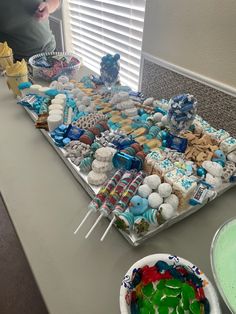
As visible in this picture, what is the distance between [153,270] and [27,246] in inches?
10.0

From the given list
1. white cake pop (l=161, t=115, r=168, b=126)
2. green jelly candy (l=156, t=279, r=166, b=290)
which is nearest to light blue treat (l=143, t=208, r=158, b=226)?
green jelly candy (l=156, t=279, r=166, b=290)

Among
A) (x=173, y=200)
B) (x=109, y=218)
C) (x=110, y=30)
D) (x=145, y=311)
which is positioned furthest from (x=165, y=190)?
(x=110, y=30)

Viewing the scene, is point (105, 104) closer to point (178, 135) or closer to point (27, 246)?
point (178, 135)

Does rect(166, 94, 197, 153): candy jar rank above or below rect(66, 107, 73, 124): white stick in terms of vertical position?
above

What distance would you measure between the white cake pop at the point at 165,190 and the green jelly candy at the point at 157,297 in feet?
0.65

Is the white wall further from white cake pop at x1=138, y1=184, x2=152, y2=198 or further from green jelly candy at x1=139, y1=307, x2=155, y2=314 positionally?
green jelly candy at x1=139, y1=307, x2=155, y2=314

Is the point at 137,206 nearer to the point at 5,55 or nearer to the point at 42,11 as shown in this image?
the point at 5,55

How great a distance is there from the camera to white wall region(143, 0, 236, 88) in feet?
2.33

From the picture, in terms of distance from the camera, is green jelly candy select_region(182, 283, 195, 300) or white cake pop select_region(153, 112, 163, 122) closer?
green jelly candy select_region(182, 283, 195, 300)

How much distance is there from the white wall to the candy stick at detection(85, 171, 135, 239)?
407mm

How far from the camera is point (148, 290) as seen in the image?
438 mm

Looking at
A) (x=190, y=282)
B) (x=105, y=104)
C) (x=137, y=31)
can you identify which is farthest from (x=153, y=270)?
(x=137, y=31)

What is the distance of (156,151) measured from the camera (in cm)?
69

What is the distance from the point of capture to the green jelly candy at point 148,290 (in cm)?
43
